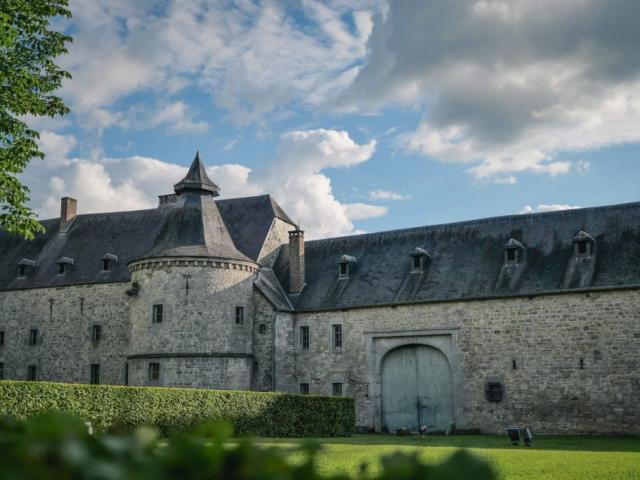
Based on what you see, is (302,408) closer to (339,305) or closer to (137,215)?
(339,305)

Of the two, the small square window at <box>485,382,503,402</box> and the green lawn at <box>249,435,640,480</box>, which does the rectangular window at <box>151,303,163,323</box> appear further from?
the green lawn at <box>249,435,640,480</box>

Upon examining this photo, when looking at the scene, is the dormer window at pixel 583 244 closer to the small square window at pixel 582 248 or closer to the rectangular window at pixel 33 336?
the small square window at pixel 582 248

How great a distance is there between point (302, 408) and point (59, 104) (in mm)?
12961

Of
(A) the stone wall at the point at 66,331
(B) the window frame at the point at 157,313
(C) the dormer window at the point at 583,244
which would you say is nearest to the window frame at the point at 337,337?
(B) the window frame at the point at 157,313

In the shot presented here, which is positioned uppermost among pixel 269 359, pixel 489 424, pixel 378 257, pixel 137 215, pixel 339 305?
pixel 137 215

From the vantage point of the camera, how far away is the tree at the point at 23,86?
17.2 meters

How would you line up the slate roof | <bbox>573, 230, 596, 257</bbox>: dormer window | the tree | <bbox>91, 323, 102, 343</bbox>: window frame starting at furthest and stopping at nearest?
the slate roof < <bbox>91, 323, 102, 343</bbox>: window frame < <bbox>573, 230, 596, 257</bbox>: dormer window < the tree

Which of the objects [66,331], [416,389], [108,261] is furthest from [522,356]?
[66,331]

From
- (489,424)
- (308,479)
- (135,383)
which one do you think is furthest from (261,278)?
(308,479)

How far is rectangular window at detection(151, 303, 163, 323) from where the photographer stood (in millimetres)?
29906

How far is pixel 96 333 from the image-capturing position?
34375mm

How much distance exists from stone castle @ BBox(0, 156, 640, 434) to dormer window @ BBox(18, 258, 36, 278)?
58 mm

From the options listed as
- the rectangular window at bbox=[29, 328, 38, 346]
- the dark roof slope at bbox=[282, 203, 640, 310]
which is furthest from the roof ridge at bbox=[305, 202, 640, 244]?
the rectangular window at bbox=[29, 328, 38, 346]

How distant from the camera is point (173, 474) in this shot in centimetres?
189
